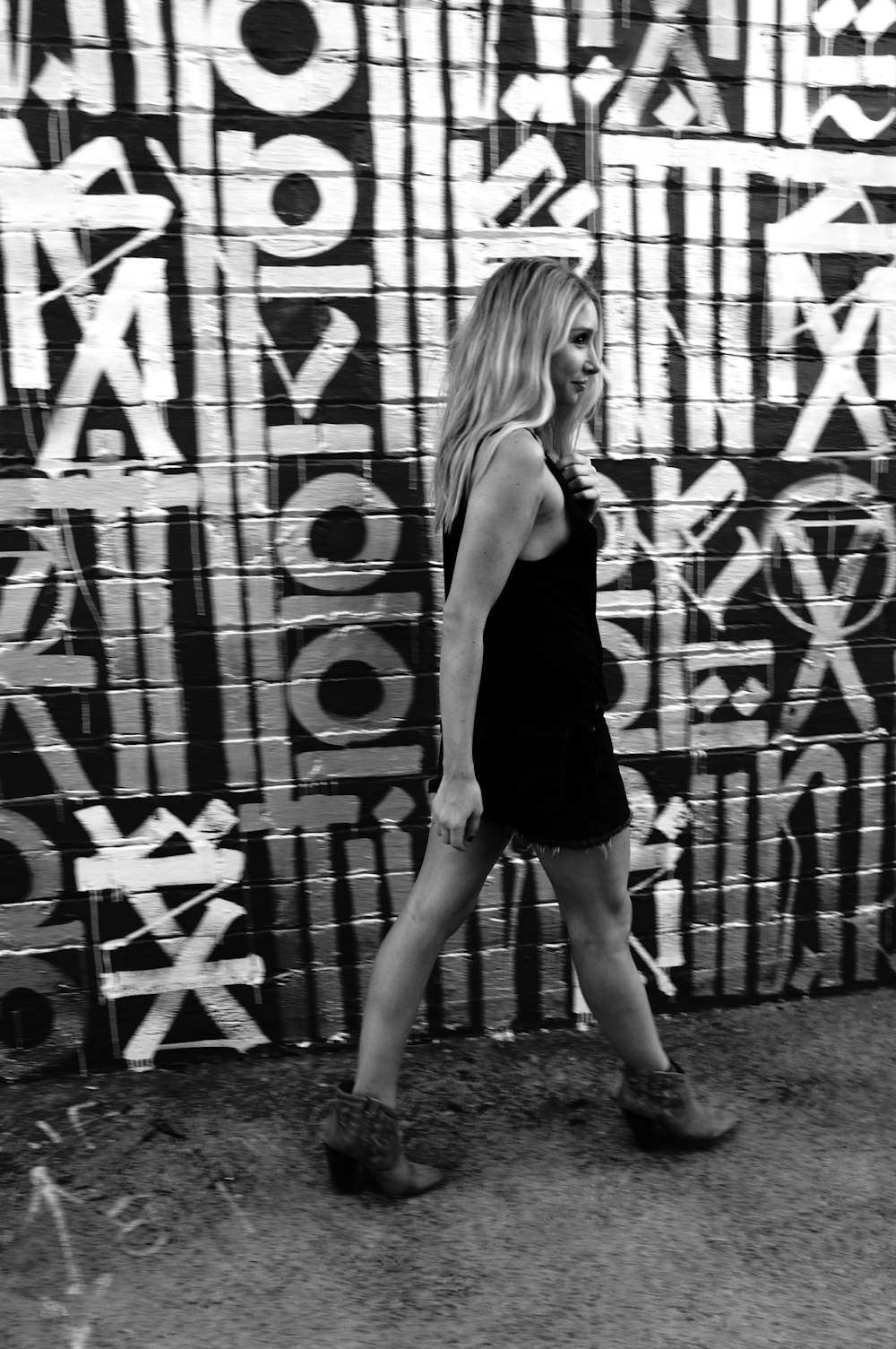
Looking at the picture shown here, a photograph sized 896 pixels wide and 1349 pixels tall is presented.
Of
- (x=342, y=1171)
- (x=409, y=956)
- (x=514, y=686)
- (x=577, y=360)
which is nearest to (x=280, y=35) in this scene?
(x=577, y=360)

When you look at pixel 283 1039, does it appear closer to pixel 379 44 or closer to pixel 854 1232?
pixel 854 1232

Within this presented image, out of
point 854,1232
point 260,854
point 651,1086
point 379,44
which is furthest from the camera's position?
point 260,854

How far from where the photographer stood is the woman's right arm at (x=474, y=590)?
2275 mm

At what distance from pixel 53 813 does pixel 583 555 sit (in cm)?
150

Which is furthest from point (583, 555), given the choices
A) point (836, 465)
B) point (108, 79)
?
point (108, 79)

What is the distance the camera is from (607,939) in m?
2.57

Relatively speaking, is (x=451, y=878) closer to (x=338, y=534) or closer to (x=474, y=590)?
(x=474, y=590)

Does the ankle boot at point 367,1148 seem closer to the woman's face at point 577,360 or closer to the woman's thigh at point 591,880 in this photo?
the woman's thigh at point 591,880

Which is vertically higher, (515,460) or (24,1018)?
(515,460)

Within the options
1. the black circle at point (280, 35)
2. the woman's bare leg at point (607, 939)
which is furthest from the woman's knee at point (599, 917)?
the black circle at point (280, 35)

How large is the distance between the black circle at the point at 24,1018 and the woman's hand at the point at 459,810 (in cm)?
131

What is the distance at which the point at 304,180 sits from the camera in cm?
283

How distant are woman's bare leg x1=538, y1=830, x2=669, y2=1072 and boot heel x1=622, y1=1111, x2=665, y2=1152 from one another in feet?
0.37

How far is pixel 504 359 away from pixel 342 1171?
69.0 inches
